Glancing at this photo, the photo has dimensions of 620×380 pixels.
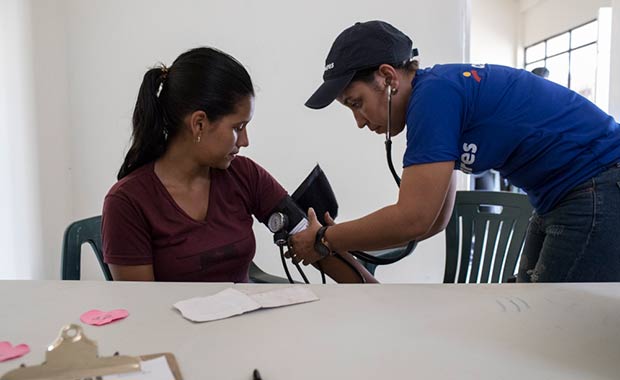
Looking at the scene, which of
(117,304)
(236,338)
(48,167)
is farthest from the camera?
(48,167)

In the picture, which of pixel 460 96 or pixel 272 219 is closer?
pixel 460 96

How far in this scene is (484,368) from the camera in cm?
67

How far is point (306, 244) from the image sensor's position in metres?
1.33

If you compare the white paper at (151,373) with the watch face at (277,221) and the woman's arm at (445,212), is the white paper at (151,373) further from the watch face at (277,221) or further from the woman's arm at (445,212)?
the woman's arm at (445,212)

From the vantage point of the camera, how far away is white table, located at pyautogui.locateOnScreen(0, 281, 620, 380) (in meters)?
0.68

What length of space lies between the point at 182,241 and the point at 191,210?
0.10 metres

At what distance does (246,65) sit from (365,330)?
178 centimetres

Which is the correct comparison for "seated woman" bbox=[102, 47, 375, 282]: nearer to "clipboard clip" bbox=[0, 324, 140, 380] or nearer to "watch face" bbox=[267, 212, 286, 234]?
"watch face" bbox=[267, 212, 286, 234]

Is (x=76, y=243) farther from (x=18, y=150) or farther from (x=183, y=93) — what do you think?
(x=18, y=150)

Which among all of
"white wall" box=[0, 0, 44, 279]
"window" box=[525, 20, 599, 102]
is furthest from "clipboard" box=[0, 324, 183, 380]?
"window" box=[525, 20, 599, 102]

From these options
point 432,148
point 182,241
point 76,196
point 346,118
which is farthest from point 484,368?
point 76,196

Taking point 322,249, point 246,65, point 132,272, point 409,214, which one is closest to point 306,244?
point 322,249

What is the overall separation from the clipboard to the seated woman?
0.55m

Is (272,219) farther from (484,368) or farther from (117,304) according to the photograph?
(484,368)
